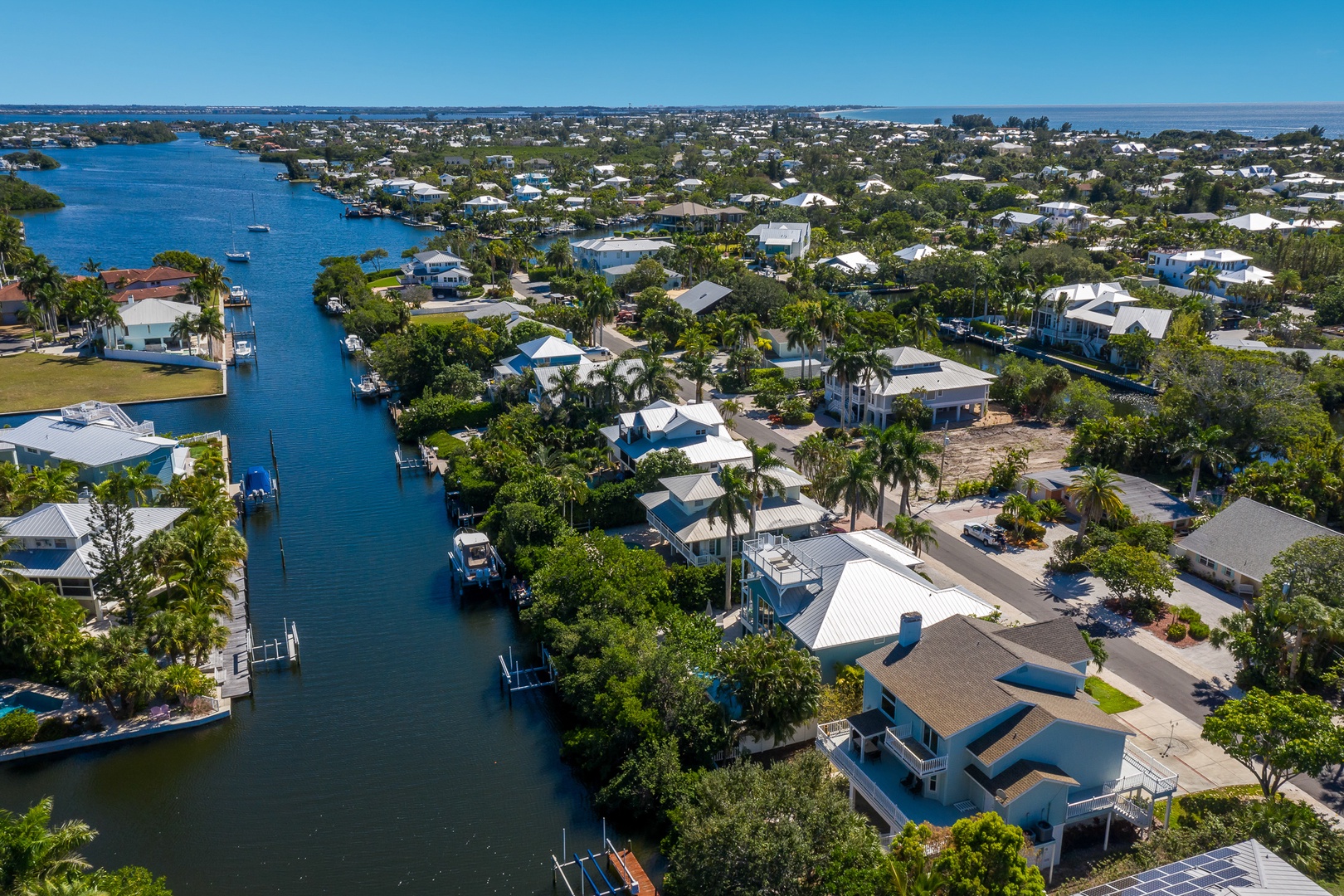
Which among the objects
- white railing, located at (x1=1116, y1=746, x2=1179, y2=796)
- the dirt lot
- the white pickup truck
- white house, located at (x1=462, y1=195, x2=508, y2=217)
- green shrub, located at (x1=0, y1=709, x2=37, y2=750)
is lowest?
green shrub, located at (x1=0, y1=709, x2=37, y2=750)

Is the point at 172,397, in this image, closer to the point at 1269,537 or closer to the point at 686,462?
the point at 686,462

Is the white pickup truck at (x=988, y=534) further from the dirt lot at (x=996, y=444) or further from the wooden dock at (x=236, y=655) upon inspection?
the wooden dock at (x=236, y=655)

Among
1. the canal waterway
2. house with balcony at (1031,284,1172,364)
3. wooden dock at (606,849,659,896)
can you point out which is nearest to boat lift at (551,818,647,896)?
wooden dock at (606,849,659,896)

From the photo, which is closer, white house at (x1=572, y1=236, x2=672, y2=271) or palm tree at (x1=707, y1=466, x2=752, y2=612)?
→ palm tree at (x1=707, y1=466, x2=752, y2=612)

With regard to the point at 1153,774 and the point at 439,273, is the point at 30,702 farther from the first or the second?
the point at 439,273

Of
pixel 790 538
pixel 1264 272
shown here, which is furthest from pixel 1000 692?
pixel 1264 272

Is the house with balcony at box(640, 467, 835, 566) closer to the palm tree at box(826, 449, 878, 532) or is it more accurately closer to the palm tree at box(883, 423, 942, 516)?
the palm tree at box(826, 449, 878, 532)
